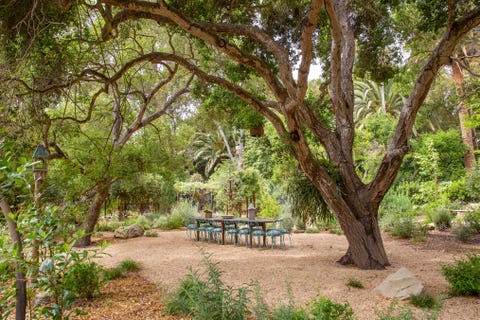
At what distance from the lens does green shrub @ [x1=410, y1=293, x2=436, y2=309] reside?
Answer: 13.2ft

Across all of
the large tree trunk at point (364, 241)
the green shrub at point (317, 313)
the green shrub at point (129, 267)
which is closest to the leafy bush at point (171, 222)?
the green shrub at point (129, 267)

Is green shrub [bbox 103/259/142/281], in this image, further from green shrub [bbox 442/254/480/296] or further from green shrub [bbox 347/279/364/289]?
green shrub [bbox 442/254/480/296]

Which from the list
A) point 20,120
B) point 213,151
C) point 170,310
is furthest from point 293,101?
point 213,151

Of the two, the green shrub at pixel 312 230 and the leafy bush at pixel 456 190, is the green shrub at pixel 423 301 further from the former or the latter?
the leafy bush at pixel 456 190

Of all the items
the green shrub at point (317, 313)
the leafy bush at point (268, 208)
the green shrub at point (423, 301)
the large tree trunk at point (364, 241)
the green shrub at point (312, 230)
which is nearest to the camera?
the green shrub at point (317, 313)

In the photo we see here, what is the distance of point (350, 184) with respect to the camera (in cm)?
650

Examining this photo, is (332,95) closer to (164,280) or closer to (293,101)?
(293,101)

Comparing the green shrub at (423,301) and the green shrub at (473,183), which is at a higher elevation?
the green shrub at (473,183)

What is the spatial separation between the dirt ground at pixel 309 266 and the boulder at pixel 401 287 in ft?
0.42

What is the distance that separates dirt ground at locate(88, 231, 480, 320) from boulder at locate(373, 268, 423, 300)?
128 mm

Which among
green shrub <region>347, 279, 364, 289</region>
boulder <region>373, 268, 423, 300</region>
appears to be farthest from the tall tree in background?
boulder <region>373, 268, 423, 300</region>

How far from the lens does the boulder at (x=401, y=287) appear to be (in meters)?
4.33

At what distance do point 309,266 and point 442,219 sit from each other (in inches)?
254

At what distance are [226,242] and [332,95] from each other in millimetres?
5898
